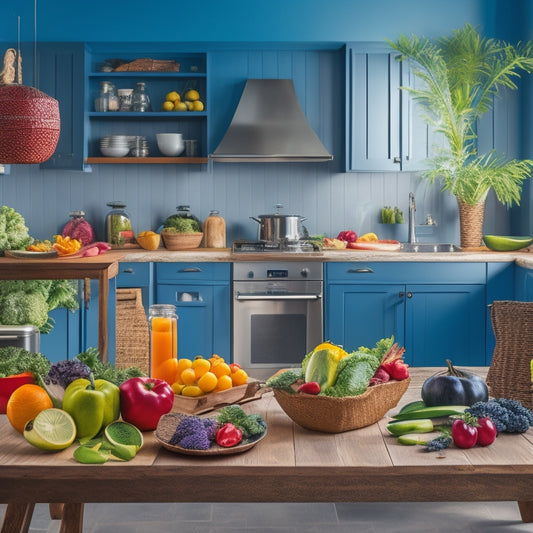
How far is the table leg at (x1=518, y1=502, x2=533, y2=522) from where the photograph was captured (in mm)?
3129

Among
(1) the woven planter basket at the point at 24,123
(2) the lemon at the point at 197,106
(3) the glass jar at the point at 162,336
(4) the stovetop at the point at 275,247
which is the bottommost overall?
(3) the glass jar at the point at 162,336

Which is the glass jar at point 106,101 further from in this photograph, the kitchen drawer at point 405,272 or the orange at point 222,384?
the orange at point 222,384

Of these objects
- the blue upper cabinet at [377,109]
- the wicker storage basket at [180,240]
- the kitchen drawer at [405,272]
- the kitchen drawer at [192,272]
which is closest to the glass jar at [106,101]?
the wicker storage basket at [180,240]

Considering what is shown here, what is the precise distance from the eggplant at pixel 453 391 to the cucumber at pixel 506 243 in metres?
A: 3.57

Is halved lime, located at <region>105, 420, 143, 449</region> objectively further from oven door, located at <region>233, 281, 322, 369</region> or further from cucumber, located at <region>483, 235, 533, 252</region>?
cucumber, located at <region>483, 235, 533, 252</region>

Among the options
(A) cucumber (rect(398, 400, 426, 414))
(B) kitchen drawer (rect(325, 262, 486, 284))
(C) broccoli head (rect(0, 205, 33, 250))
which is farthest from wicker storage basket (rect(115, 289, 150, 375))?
(A) cucumber (rect(398, 400, 426, 414))

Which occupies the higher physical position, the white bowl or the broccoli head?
the white bowl

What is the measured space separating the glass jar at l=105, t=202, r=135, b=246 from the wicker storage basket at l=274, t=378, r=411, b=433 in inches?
160

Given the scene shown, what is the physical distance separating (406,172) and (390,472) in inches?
178

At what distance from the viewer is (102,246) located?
4.88 meters

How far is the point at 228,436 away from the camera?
5.72 feet

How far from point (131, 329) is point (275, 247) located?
43.0 inches

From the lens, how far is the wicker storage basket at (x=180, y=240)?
A: 5.66 m

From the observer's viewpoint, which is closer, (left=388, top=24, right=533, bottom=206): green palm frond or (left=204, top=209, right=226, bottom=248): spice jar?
(left=388, top=24, right=533, bottom=206): green palm frond
